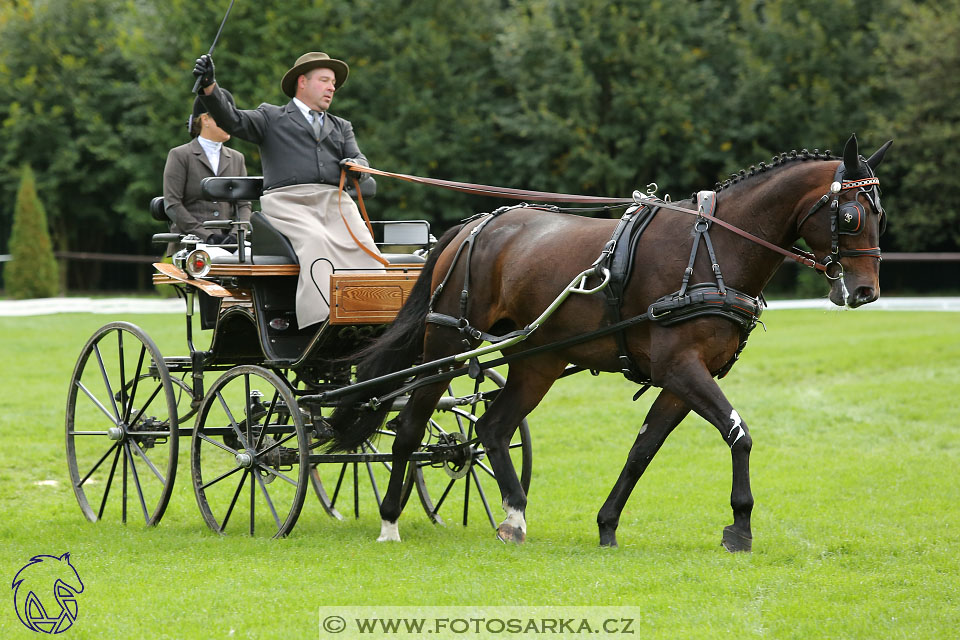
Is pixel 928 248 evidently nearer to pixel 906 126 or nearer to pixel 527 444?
pixel 906 126

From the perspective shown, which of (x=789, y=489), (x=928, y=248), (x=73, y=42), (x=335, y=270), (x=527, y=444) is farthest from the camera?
(x=73, y=42)

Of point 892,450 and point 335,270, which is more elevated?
point 335,270

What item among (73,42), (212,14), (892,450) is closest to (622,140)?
(212,14)

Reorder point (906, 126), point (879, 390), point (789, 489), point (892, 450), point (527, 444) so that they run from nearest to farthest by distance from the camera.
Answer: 1. point (527, 444)
2. point (789, 489)
3. point (892, 450)
4. point (879, 390)
5. point (906, 126)

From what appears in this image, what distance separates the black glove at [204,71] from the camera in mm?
6145

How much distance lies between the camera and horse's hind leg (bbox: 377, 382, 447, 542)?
6.40 metres

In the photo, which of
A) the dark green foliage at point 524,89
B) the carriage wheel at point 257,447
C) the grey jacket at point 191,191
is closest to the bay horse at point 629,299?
the carriage wheel at point 257,447

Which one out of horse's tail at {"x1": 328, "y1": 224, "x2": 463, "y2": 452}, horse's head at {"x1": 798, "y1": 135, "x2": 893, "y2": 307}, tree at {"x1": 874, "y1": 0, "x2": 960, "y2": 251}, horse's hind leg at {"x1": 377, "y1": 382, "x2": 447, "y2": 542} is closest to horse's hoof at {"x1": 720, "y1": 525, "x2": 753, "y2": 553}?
horse's head at {"x1": 798, "y1": 135, "x2": 893, "y2": 307}

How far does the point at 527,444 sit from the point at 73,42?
27.5m

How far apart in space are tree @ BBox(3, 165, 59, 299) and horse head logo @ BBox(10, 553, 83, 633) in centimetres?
2257

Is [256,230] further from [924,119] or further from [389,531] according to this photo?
[924,119]

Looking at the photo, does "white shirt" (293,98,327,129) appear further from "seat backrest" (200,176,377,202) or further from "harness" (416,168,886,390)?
"harness" (416,168,886,390)

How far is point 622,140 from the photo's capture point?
27297 mm

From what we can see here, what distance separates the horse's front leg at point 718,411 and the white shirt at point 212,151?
3999mm
